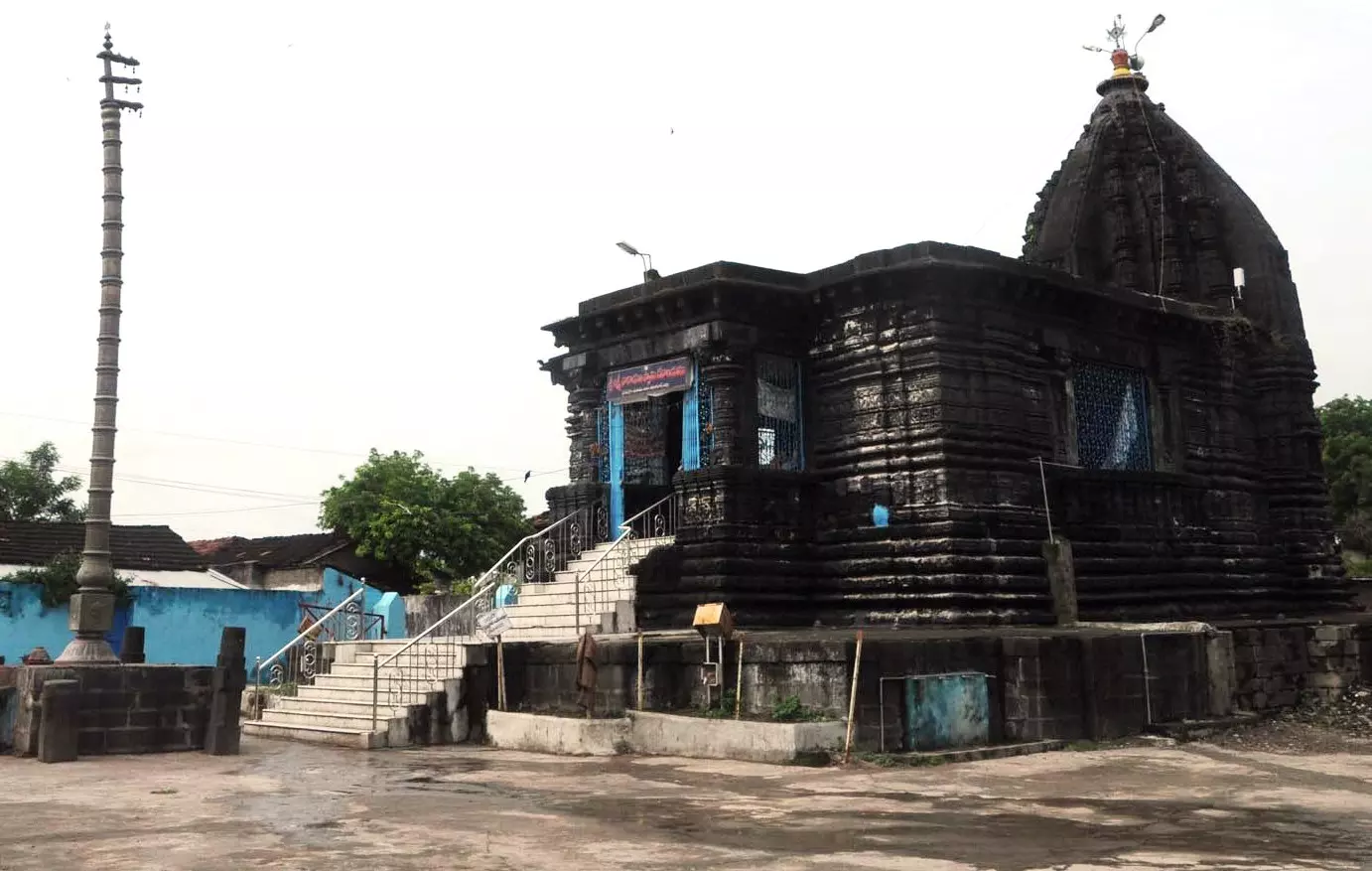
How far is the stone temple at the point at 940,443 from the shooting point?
1593cm

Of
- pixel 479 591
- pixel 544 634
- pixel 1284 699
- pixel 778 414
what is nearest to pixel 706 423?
pixel 778 414

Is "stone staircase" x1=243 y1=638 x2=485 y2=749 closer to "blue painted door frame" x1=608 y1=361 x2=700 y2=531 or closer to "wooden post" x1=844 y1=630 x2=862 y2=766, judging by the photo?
"blue painted door frame" x1=608 y1=361 x2=700 y2=531

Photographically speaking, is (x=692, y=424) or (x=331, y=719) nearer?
(x=331, y=719)

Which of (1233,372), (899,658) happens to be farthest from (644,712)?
(1233,372)

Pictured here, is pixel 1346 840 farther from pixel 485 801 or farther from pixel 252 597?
pixel 252 597

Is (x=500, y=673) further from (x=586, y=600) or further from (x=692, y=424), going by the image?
(x=692, y=424)

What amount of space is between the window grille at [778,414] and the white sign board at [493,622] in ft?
13.8

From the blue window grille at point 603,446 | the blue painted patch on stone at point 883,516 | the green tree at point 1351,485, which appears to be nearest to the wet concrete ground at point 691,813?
the blue painted patch on stone at point 883,516

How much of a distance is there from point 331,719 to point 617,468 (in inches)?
220

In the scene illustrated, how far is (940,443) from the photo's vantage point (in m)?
15.7

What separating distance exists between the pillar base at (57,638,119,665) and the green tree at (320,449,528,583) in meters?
25.3

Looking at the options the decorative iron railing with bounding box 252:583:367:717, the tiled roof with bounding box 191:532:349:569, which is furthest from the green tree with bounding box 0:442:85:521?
the decorative iron railing with bounding box 252:583:367:717

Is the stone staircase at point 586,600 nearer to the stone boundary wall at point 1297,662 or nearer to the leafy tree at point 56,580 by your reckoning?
the stone boundary wall at point 1297,662

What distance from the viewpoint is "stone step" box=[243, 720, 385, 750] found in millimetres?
14336
